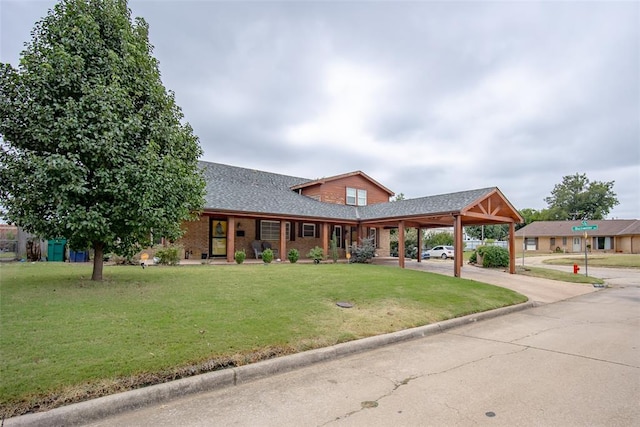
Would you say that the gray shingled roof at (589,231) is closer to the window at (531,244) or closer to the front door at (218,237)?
the window at (531,244)

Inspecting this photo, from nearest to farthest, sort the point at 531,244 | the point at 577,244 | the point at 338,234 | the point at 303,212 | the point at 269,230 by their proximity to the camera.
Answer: the point at 303,212 → the point at 269,230 → the point at 338,234 → the point at 577,244 → the point at 531,244

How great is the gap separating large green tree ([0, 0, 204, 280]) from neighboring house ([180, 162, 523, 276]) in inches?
317

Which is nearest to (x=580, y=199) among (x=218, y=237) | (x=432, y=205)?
(x=432, y=205)

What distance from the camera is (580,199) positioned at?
69000 mm

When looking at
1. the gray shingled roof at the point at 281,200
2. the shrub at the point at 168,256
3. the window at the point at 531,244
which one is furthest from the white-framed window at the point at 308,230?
the window at the point at 531,244

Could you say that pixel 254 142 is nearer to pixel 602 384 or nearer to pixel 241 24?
pixel 241 24

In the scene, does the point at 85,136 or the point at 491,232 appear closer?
the point at 85,136

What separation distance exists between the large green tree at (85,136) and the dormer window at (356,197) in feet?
59.5

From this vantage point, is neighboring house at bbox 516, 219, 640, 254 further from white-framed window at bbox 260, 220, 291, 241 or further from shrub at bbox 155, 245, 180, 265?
shrub at bbox 155, 245, 180, 265

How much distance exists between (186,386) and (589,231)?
193 feet

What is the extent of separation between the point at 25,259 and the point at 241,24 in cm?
1461

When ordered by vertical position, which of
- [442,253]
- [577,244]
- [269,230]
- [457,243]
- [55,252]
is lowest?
[442,253]

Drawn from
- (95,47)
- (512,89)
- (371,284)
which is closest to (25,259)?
(95,47)

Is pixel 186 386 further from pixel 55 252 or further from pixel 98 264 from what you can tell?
pixel 55 252
